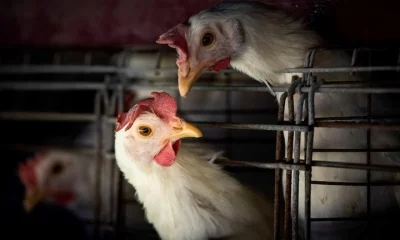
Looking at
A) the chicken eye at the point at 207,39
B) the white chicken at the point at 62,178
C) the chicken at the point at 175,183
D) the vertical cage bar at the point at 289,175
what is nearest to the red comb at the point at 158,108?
the chicken at the point at 175,183

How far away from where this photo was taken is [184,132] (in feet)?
2.76

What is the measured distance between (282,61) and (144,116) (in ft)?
0.93

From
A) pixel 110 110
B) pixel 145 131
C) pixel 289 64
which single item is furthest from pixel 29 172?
pixel 289 64

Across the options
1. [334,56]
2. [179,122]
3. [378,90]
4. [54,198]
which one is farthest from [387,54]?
[54,198]

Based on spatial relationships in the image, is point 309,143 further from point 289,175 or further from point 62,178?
point 62,178

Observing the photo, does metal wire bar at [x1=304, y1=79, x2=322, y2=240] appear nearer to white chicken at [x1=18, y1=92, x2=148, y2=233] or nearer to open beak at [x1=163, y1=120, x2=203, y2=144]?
open beak at [x1=163, y1=120, x2=203, y2=144]

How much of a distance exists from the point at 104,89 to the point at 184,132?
33 centimetres

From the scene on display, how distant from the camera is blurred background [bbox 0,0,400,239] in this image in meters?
0.83

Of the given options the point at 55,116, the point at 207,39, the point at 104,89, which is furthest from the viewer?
the point at 55,116

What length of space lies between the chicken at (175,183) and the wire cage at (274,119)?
58 millimetres

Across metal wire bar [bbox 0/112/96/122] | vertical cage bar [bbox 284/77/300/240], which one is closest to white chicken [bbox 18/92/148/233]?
metal wire bar [bbox 0/112/96/122]

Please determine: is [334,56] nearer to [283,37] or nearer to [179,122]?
[283,37]

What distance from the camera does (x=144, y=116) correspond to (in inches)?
34.5

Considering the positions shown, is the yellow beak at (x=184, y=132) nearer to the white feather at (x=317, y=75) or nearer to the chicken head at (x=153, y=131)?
the chicken head at (x=153, y=131)
